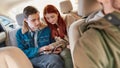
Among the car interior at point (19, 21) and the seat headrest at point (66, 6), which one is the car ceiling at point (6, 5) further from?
the seat headrest at point (66, 6)

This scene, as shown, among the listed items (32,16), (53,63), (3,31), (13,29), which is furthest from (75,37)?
(3,31)

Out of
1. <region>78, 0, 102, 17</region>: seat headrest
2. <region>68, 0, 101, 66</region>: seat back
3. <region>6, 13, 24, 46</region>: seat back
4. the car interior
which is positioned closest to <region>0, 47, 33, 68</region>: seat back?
the car interior

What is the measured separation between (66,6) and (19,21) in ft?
1.63

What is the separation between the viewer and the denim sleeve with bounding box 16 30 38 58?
2279 millimetres

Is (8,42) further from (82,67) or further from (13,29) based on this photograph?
(82,67)

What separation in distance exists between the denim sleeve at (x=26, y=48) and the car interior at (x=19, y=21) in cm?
9

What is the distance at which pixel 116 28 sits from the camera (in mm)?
1255

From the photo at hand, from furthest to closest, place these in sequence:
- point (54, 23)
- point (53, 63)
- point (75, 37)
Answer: point (54, 23) < point (53, 63) < point (75, 37)

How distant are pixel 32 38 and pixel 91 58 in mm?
1185

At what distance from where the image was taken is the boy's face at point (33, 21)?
2.35 metres

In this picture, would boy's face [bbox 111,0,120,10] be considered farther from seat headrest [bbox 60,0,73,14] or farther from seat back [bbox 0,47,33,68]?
seat headrest [bbox 60,0,73,14]

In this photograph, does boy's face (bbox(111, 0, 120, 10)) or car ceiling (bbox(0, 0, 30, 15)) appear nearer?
boy's face (bbox(111, 0, 120, 10))

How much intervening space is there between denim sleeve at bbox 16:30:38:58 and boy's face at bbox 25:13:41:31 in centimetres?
12

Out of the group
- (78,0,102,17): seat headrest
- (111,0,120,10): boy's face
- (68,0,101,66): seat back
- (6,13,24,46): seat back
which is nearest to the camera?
(111,0,120,10): boy's face
